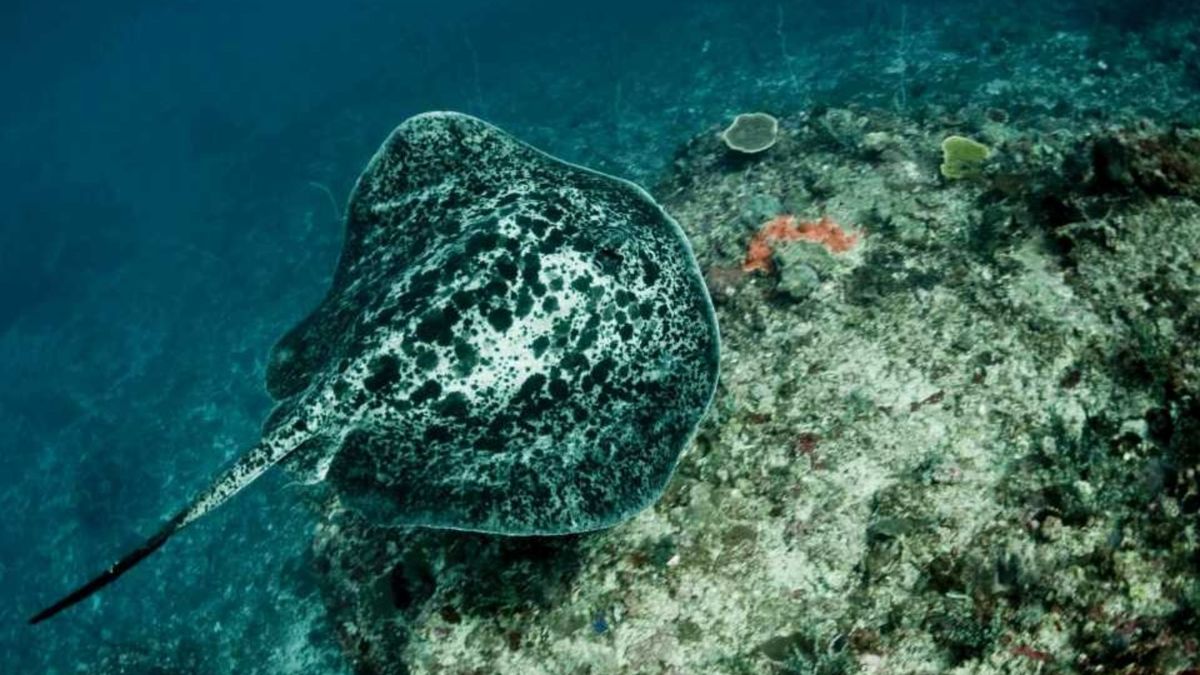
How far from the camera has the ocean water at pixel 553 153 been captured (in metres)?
3.58

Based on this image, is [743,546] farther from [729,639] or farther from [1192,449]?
[1192,449]

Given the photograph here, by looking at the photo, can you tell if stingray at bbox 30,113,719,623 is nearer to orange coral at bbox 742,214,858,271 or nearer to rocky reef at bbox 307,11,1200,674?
rocky reef at bbox 307,11,1200,674

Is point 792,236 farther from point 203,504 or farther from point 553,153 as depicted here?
point 553,153

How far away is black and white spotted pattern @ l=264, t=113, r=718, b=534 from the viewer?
11.2 feet

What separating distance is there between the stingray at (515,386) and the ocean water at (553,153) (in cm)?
70

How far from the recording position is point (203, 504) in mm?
3268

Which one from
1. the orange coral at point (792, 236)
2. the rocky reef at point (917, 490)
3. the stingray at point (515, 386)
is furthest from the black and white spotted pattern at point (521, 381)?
the orange coral at point (792, 236)

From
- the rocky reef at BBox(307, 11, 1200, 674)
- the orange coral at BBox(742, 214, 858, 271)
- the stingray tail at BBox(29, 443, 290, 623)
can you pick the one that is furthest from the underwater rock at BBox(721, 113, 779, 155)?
the stingray tail at BBox(29, 443, 290, 623)

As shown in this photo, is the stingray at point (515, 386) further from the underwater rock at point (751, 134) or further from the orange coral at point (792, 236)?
the underwater rock at point (751, 134)

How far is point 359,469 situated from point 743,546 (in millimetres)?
2216

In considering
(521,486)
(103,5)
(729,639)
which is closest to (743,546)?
(729,639)

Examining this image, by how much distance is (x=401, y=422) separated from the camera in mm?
3643

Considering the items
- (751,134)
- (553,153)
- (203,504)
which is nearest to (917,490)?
(203,504)

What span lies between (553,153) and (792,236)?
11216 mm
